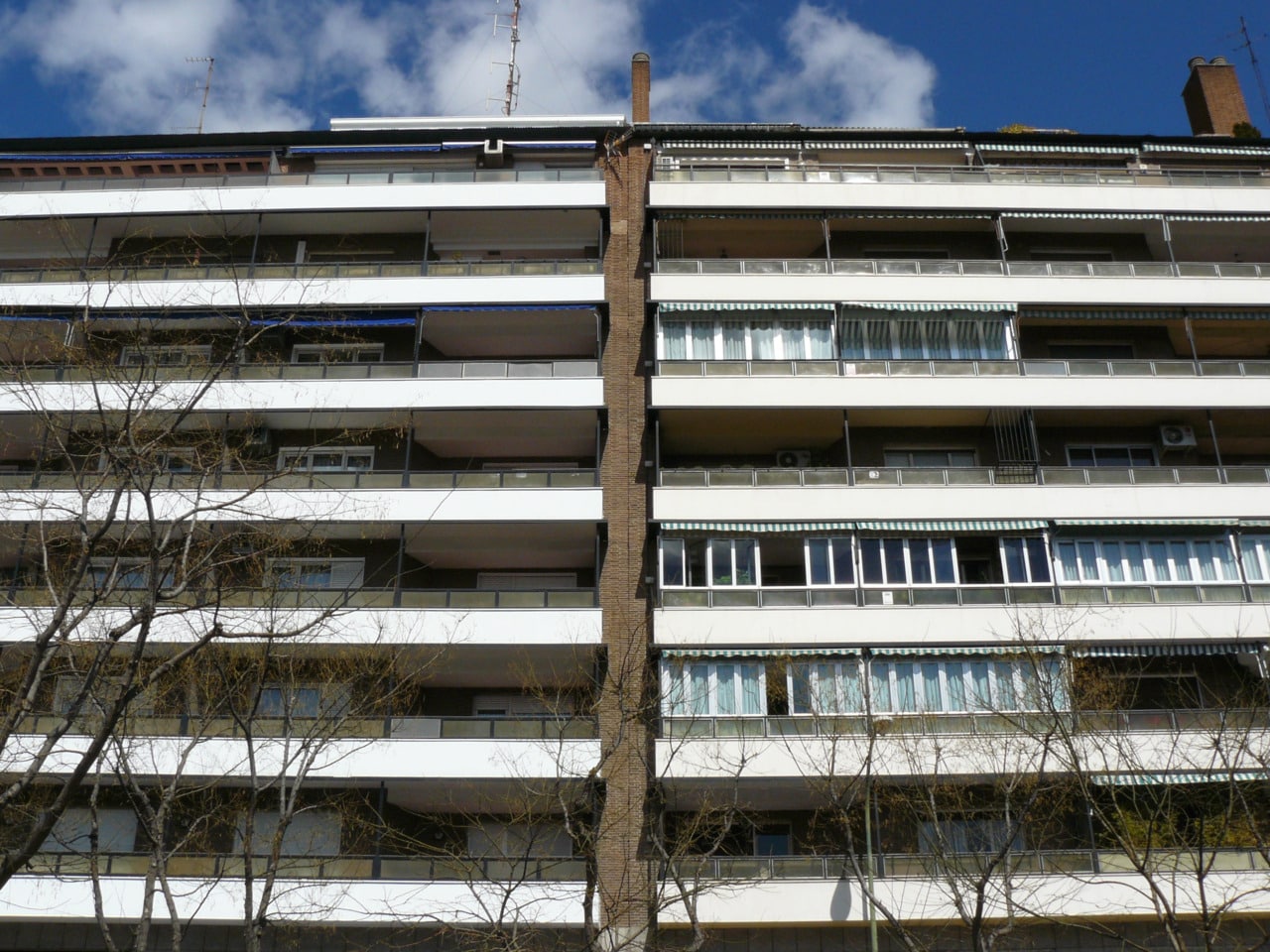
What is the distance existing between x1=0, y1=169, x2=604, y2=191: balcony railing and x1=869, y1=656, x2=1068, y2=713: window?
49.4 feet

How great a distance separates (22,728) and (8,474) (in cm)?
659

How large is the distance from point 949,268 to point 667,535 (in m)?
10.3

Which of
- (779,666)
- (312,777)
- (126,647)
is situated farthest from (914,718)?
(126,647)

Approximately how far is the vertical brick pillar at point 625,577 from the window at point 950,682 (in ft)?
17.3

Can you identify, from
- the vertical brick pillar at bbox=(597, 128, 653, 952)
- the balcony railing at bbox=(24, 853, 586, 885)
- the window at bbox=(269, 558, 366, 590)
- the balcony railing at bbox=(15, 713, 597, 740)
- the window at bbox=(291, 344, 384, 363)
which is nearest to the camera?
the balcony railing at bbox=(24, 853, 586, 885)

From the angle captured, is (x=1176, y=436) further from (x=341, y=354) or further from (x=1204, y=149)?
(x=341, y=354)

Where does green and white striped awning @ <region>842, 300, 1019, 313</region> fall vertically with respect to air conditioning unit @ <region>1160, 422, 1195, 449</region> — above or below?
above

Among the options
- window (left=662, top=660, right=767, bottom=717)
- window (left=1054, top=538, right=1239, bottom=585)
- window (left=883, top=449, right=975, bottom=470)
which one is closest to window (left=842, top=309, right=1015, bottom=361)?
window (left=883, top=449, right=975, bottom=470)

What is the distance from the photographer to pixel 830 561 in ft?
80.5

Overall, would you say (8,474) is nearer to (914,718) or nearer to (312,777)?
(312,777)

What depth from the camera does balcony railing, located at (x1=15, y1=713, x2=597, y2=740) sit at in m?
22.0

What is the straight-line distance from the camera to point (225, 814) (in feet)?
74.5

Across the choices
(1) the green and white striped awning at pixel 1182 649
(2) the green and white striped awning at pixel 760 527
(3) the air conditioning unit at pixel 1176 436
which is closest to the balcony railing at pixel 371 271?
(2) the green and white striped awning at pixel 760 527

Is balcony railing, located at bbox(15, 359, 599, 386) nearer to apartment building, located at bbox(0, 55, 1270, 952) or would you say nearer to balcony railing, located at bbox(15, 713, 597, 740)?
apartment building, located at bbox(0, 55, 1270, 952)
